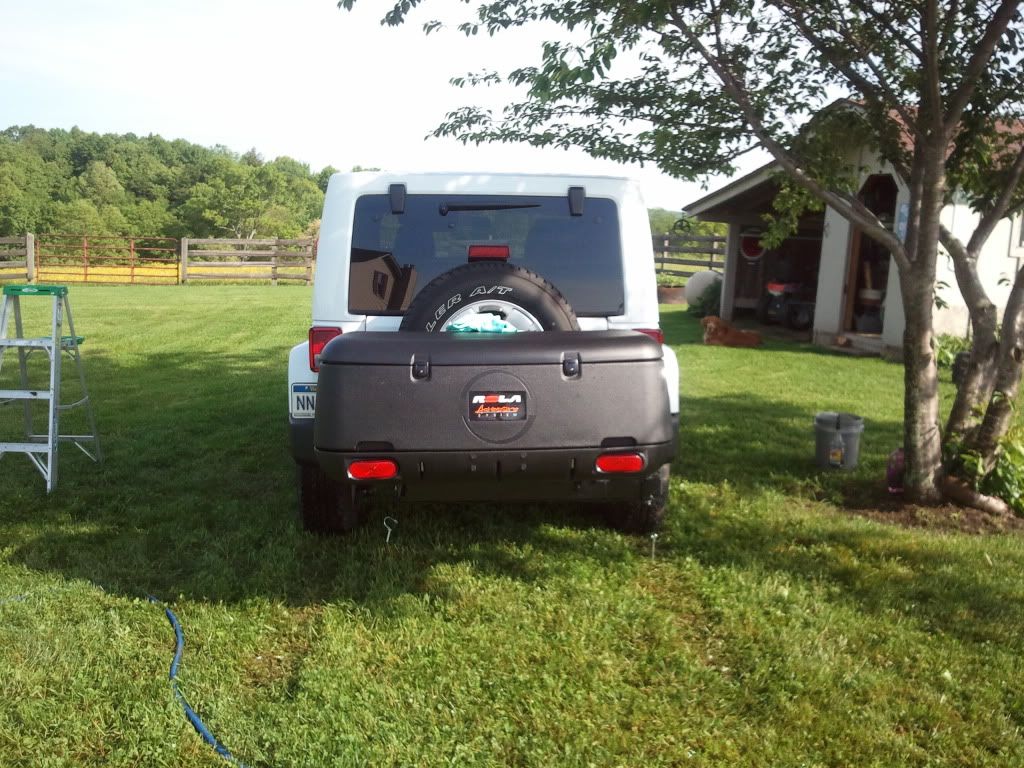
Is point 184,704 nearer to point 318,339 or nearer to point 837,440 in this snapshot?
point 318,339

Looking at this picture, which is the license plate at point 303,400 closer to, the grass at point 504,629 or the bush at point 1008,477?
the grass at point 504,629

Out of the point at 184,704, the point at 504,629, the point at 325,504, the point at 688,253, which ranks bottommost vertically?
the point at 184,704

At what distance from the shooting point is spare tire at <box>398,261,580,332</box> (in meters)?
3.85

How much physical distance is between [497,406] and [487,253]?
113 centimetres

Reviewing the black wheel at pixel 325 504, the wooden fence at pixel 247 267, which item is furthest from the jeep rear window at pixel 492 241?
the wooden fence at pixel 247 267

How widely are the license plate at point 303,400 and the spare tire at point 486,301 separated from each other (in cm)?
54

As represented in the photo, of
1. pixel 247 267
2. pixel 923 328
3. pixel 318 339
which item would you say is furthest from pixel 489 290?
pixel 247 267

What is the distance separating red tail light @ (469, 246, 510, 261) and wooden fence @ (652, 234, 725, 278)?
21926 mm

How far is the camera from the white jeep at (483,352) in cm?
332

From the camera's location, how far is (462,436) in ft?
11.0

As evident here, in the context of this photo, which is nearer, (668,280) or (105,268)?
(668,280)

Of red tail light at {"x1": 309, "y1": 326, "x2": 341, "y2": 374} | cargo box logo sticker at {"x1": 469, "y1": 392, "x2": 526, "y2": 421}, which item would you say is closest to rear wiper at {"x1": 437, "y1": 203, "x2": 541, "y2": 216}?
red tail light at {"x1": 309, "y1": 326, "x2": 341, "y2": 374}

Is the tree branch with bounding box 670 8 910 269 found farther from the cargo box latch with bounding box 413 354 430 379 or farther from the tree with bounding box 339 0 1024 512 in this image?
the cargo box latch with bounding box 413 354 430 379

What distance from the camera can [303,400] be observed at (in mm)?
4051
